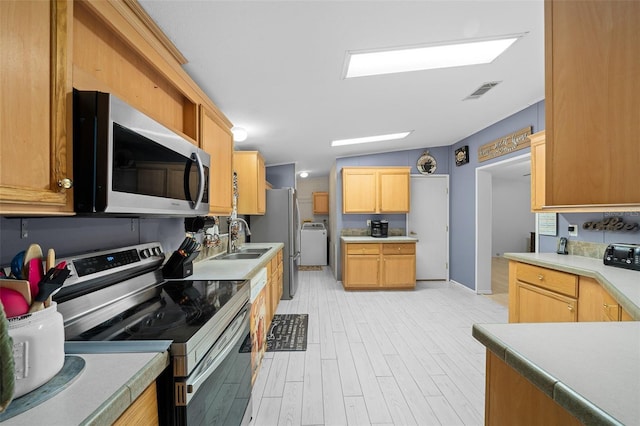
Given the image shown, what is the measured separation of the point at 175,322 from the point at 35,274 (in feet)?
1.50

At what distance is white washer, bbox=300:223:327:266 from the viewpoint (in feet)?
22.2

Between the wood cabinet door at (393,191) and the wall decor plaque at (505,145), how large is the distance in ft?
3.93

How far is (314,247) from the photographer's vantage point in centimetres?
680

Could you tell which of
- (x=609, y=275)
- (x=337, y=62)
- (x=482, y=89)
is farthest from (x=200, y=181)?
(x=482, y=89)

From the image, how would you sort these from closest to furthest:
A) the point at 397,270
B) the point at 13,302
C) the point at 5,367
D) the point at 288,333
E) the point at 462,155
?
the point at 5,367
the point at 13,302
the point at 288,333
the point at 397,270
the point at 462,155

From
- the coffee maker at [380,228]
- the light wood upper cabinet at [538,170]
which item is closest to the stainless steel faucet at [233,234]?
the coffee maker at [380,228]

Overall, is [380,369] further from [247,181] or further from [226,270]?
[247,181]

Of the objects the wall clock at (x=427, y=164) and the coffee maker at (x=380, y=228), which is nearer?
the coffee maker at (x=380, y=228)

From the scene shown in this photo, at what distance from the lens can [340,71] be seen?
7.12ft

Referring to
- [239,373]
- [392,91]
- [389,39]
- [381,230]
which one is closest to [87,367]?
[239,373]

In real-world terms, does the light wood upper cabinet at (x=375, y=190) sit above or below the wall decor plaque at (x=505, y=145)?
below

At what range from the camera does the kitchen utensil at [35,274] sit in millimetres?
692

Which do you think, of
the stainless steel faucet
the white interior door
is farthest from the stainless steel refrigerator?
the white interior door

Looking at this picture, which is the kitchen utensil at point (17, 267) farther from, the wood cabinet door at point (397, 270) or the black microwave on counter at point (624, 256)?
the wood cabinet door at point (397, 270)
